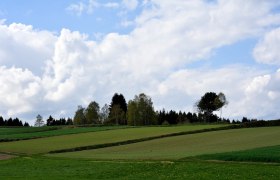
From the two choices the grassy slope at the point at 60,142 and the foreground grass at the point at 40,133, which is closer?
the grassy slope at the point at 60,142

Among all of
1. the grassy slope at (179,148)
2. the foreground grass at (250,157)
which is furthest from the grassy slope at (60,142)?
the foreground grass at (250,157)

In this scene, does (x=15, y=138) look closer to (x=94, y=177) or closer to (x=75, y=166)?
(x=75, y=166)

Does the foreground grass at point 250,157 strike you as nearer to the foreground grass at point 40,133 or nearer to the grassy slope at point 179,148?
the grassy slope at point 179,148

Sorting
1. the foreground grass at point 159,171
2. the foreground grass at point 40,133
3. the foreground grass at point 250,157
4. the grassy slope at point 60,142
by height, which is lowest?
the foreground grass at point 159,171

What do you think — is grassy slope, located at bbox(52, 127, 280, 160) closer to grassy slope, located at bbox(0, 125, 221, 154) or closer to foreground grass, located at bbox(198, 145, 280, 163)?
foreground grass, located at bbox(198, 145, 280, 163)

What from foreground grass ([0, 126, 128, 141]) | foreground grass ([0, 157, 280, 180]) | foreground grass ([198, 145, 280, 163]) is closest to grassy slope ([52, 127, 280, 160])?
foreground grass ([198, 145, 280, 163])

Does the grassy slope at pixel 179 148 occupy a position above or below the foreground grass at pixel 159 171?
above

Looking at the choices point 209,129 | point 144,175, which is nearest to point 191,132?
point 209,129

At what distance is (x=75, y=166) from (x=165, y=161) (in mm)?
9522

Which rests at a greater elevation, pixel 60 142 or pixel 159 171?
pixel 60 142

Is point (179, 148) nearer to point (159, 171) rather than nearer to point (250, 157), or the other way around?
point (250, 157)

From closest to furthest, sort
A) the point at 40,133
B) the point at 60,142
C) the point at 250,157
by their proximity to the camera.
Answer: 1. the point at 250,157
2. the point at 60,142
3. the point at 40,133

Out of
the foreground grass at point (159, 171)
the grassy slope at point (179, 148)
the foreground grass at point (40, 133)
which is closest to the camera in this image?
the foreground grass at point (159, 171)

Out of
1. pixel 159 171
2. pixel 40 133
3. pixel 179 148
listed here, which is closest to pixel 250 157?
pixel 159 171
